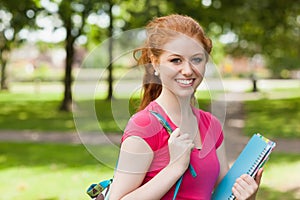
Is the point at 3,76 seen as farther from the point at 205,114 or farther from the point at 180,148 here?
the point at 180,148

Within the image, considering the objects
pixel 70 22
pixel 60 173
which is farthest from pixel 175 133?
pixel 70 22

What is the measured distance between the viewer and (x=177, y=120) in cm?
202

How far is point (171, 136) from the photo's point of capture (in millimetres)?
1878

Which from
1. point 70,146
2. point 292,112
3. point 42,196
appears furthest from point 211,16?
point 42,196

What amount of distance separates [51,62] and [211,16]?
62611 mm

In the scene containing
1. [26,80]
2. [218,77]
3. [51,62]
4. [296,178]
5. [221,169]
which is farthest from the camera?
[51,62]

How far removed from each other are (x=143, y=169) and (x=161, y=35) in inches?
Result: 19.5

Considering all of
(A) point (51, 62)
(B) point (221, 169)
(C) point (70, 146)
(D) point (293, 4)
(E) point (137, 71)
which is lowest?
(A) point (51, 62)

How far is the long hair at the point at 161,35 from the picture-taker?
1.97 m

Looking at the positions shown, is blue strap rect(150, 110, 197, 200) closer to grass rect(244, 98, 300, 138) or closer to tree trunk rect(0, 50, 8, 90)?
grass rect(244, 98, 300, 138)

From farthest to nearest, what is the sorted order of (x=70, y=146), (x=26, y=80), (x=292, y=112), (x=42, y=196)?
(x=26, y=80), (x=292, y=112), (x=70, y=146), (x=42, y=196)

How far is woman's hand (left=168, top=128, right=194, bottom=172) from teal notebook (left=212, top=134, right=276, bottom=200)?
268 mm

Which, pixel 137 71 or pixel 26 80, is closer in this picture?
pixel 137 71

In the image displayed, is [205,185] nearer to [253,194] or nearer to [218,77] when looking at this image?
[253,194]
